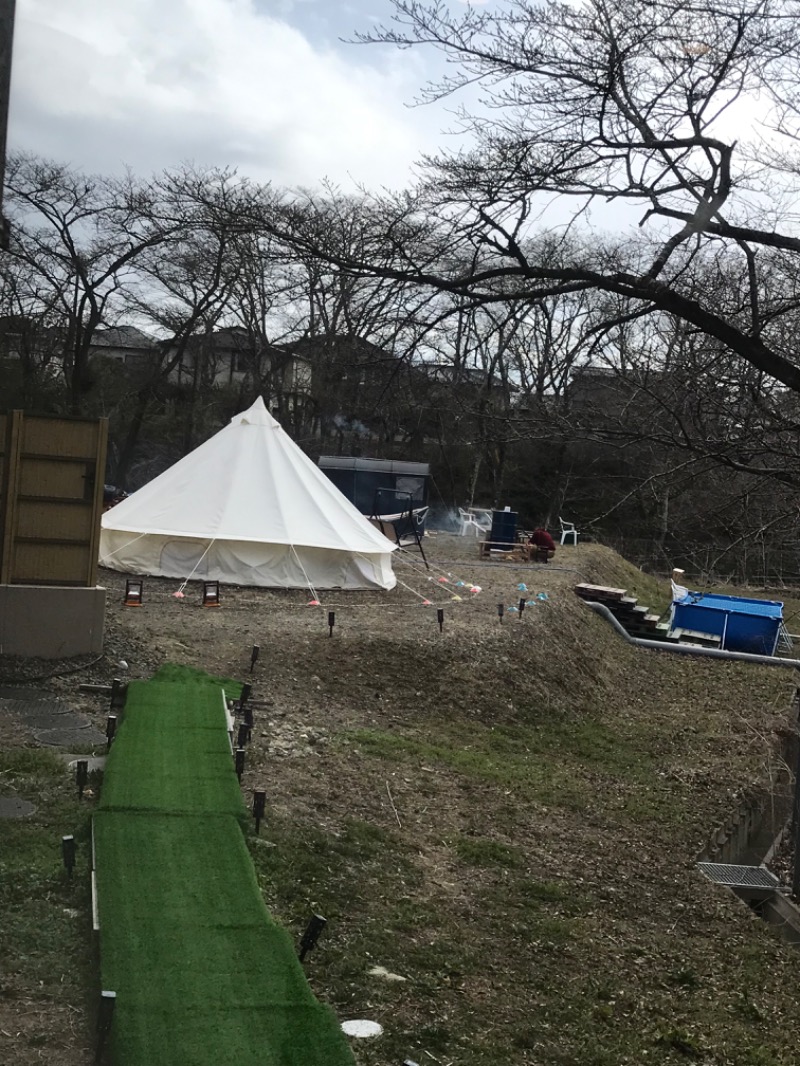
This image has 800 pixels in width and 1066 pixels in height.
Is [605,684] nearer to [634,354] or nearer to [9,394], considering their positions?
[634,354]

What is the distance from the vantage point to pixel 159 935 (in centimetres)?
470

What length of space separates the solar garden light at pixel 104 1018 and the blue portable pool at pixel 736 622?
54.8ft

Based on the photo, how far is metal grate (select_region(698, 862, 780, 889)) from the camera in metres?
8.20

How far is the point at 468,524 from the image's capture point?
3322 centimetres

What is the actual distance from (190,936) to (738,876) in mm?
5196

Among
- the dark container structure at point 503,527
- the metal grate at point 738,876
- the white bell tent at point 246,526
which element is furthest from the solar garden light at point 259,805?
the dark container structure at point 503,527

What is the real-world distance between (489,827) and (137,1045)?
15.1ft

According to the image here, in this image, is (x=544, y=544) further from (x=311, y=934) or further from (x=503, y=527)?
(x=311, y=934)

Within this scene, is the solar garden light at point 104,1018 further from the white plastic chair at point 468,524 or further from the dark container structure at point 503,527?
the white plastic chair at point 468,524

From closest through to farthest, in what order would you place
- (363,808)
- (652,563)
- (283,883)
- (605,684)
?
(283,883)
(363,808)
(605,684)
(652,563)

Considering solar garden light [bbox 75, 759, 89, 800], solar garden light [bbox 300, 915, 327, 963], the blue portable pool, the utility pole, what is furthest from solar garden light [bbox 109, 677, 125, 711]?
the blue portable pool

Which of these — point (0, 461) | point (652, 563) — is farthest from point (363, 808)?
point (652, 563)

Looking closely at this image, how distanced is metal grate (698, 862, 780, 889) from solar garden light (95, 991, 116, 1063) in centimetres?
556

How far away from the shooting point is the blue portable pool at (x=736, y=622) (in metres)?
19.8
